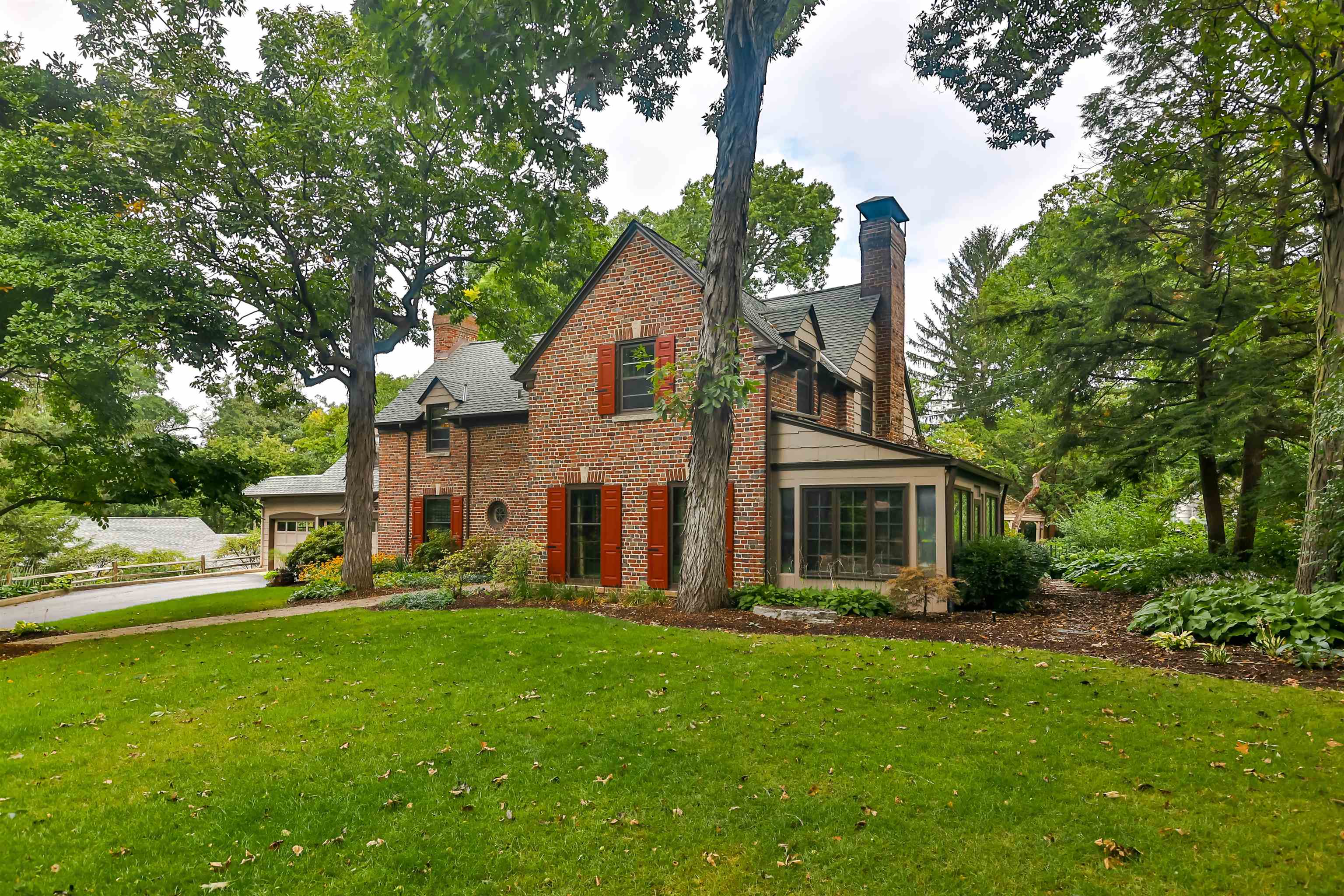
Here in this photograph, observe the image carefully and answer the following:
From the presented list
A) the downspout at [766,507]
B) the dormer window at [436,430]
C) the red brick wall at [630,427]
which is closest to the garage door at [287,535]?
the dormer window at [436,430]

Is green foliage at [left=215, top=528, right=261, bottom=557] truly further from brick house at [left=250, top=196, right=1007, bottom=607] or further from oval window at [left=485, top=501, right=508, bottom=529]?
oval window at [left=485, top=501, right=508, bottom=529]

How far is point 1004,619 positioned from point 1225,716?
203 inches

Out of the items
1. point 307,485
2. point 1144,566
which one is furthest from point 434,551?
point 1144,566

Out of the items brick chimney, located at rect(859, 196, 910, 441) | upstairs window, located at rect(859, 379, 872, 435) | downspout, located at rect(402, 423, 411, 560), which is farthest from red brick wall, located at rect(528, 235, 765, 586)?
downspout, located at rect(402, 423, 411, 560)

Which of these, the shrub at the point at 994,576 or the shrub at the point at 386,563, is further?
the shrub at the point at 386,563

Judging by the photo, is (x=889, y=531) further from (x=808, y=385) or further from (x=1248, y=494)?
(x=1248, y=494)

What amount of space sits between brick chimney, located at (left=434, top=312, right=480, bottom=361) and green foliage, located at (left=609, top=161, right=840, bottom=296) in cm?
771

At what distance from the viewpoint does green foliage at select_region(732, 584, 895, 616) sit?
33.2 feet

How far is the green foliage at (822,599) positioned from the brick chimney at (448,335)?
16.9 metres

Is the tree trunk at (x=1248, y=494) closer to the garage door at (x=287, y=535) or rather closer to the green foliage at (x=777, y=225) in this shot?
the green foliage at (x=777, y=225)

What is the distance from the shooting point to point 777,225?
26422 mm

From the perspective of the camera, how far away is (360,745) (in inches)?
194

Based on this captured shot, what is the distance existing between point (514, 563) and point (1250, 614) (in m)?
11.7

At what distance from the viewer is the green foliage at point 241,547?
29703 millimetres
